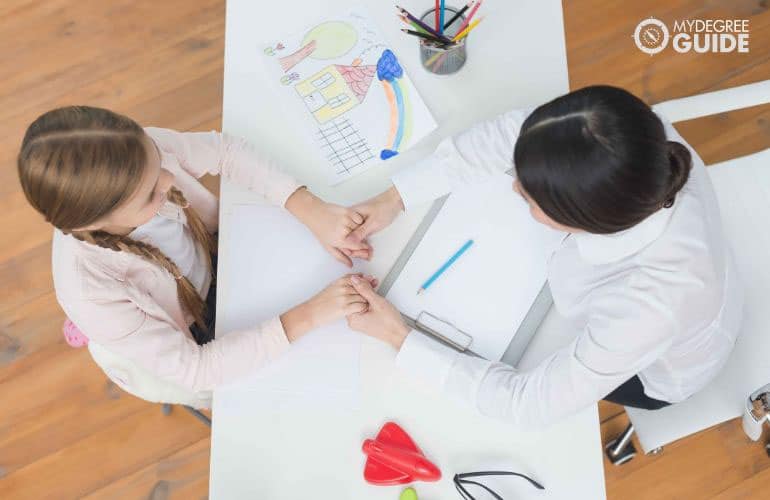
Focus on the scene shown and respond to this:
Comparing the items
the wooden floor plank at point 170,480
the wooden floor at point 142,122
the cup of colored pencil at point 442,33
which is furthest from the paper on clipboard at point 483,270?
the wooden floor plank at point 170,480

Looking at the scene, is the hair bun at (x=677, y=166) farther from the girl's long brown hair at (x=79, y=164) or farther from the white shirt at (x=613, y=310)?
the girl's long brown hair at (x=79, y=164)

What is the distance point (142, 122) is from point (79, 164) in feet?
3.97

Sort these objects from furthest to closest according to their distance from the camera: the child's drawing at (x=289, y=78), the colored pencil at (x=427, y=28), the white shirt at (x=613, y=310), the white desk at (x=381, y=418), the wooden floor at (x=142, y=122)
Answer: the wooden floor at (x=142, y=122) → the child's drawing at (x=289, y=78) → the colored pencil at (x=427, y=28) → the white desk at (x=381, y=418) → the white shirt at (x=613, y=310)

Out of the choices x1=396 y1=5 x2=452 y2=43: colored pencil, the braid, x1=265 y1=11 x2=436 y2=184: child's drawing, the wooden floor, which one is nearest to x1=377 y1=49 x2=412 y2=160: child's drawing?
x1=265 y1=11 x2=436 y2=184: child's drawing

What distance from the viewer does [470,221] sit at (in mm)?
1151

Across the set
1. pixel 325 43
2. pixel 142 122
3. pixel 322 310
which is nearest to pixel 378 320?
pixel 322 310

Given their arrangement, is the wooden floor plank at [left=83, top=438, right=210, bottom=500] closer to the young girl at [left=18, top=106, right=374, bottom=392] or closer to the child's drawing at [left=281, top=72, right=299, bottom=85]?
the young girl at [left=18, top=106, right=374, bottom=392]

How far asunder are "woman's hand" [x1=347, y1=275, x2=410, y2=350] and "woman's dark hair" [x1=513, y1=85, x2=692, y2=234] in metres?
0.32

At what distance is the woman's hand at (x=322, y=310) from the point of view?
1077mm

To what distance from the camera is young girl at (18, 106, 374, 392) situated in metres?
0.95

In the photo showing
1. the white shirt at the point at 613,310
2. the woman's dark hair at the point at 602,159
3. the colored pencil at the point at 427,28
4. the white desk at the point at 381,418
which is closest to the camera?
the woman's dark hair at the point at 602,159

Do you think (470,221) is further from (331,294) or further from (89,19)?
(89,19)

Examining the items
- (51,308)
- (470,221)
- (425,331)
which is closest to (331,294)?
(425,331)

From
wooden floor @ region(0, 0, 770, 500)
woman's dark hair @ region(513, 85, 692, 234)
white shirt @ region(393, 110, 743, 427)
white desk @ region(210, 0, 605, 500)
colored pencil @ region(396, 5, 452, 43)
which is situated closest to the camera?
woman's dark hair @ region(513, 85, 692, 234)
